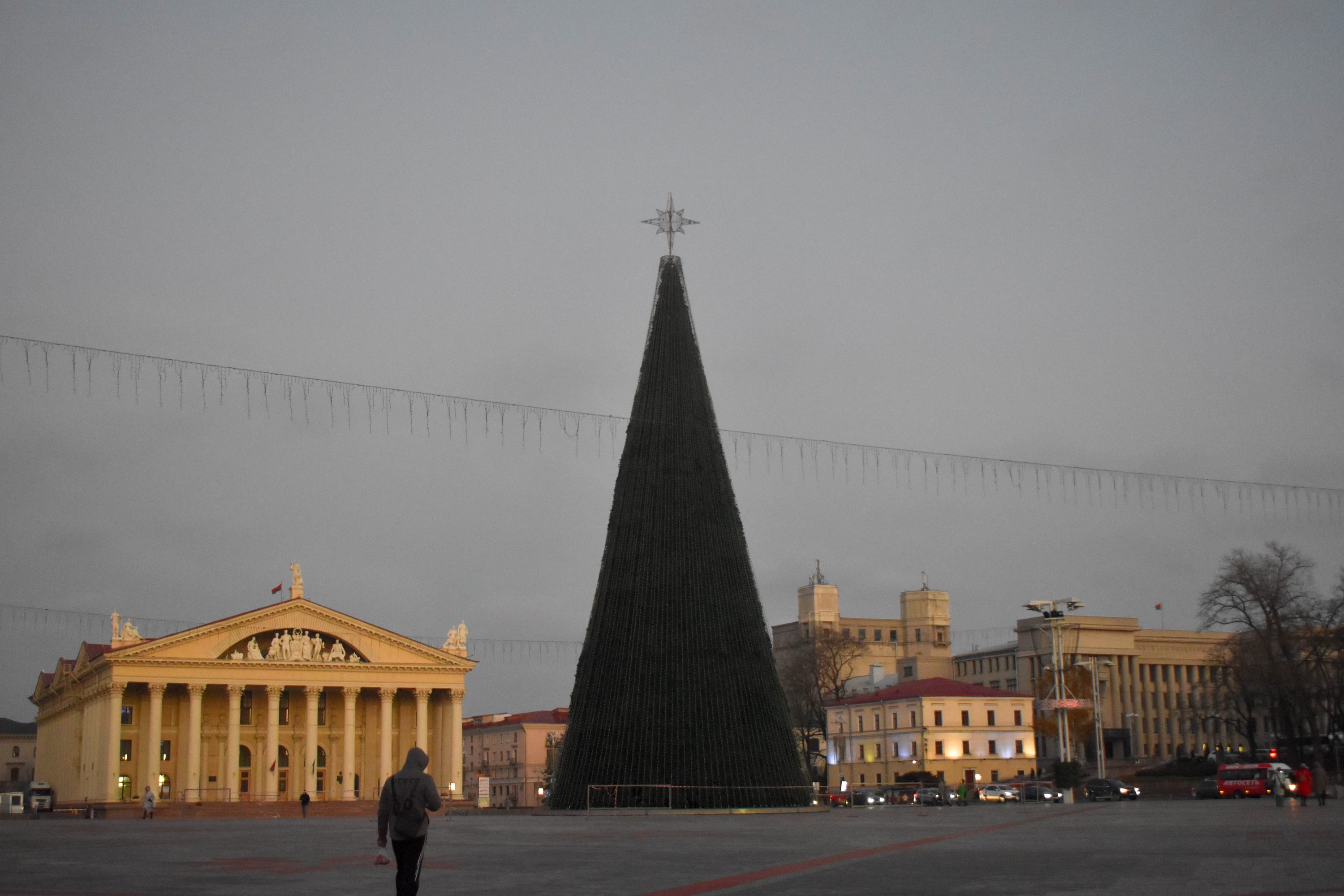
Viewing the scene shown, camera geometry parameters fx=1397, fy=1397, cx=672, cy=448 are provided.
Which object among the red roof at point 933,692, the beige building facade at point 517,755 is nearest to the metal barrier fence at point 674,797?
the red roof at point 933,692

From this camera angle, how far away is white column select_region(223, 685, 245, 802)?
78688mm

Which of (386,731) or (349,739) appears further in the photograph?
(386,731)

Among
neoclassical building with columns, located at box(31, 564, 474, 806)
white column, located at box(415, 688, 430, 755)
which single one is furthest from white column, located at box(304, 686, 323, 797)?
white column, located at box(415, 688, 430, 755)

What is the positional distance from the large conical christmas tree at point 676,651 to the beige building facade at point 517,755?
2848 inches

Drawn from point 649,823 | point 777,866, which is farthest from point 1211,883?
point 649,823

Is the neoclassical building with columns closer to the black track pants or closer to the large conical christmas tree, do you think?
the large conical christmas tree

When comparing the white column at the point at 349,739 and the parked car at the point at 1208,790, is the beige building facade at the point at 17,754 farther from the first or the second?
the parked car at the point at 1208,790

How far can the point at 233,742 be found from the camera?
3103 inches

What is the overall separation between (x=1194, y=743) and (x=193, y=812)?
3214 inches

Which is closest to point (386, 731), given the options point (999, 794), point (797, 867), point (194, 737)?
point (194, 737)

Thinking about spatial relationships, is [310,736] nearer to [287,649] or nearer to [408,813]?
[287,649]

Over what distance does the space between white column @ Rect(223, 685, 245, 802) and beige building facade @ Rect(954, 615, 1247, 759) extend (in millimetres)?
56573

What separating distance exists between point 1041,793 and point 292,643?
1659 inches

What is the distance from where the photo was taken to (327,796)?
275 feet
